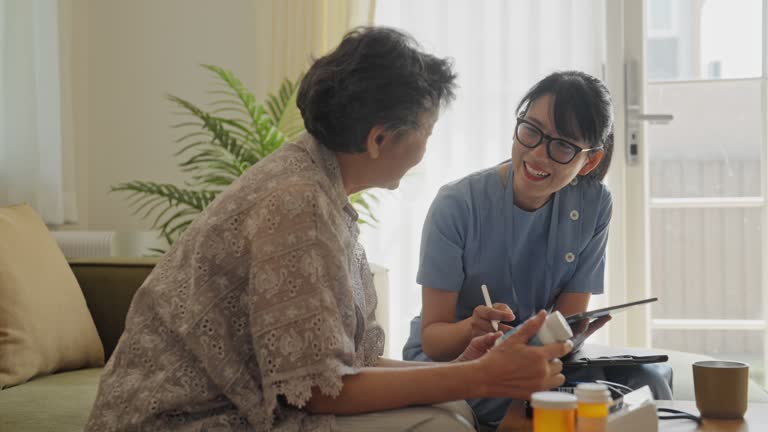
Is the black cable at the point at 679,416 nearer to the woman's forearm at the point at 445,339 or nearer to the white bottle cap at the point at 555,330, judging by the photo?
the white bottle cap at the point at 555,330

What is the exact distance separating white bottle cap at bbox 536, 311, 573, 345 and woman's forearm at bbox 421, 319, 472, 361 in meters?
0.55

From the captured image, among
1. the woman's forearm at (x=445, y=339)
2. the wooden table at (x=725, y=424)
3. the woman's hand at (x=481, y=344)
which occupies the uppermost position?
the woman's hand at (x=481, y=344)

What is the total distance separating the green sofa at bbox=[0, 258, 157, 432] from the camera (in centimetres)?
195

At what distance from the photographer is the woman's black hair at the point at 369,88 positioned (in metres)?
1.42

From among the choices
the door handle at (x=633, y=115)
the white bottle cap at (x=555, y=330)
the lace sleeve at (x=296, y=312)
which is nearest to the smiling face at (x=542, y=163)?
the white bottle cap at (x=555, y=330)

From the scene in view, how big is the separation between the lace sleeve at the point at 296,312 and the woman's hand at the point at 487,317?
1.73 feet

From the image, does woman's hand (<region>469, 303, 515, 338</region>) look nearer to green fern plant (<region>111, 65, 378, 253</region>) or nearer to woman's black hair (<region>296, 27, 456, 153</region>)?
woman's black hair (<region>296, 27, 456, 153</region>)

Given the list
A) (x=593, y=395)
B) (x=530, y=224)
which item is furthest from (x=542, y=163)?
(x=593, y=395)

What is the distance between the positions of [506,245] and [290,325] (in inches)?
35.3

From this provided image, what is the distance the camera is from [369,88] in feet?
4.64

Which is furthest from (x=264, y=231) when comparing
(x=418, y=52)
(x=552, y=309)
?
(x=552, y=309)

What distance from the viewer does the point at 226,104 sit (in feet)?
12.1

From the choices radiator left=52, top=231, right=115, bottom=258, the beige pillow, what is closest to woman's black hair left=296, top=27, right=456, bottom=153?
the beige pillow

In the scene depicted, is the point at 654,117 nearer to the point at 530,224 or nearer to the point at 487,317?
the point at 530,224
